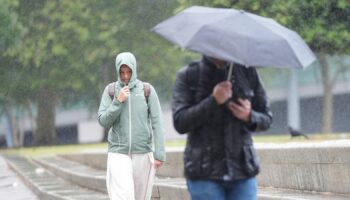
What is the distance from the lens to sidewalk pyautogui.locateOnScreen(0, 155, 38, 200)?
17.1 meters

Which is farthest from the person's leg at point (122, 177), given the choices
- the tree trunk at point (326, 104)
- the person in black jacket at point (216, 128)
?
the tree trunk at point (326, 104)

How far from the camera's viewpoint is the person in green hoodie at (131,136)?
9.15 m

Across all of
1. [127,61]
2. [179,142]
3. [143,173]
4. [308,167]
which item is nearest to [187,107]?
[127,61]

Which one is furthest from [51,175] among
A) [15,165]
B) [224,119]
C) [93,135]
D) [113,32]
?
[93,135]

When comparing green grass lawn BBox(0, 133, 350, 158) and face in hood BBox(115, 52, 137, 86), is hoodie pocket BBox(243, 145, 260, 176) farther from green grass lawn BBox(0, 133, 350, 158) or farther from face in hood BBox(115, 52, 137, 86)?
green grass lawn BBox(0, 133, 350, 158)

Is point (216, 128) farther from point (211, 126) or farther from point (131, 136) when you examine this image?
point (131, 136)

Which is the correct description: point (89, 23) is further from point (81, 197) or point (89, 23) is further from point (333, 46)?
point (81, 197)

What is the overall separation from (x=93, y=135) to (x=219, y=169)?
218 feet

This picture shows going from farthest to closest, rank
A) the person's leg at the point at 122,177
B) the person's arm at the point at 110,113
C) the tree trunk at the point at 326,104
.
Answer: the tree trunk at the point at 326,104 < the person's leg at the point at 122,177 < the person's arm at the point at 110,113

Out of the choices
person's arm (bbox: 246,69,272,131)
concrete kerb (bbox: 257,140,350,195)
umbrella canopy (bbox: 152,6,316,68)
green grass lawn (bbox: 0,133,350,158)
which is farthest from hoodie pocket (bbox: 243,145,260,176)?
green grass lawn (bbox: 0,133,350,158)

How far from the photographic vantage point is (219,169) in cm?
607

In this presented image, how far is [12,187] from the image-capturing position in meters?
19.1

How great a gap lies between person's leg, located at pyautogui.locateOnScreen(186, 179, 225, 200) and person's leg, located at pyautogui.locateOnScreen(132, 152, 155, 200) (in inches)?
126

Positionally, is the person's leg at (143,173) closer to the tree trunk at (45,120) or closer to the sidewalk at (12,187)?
the sidewalk at (12,187)
